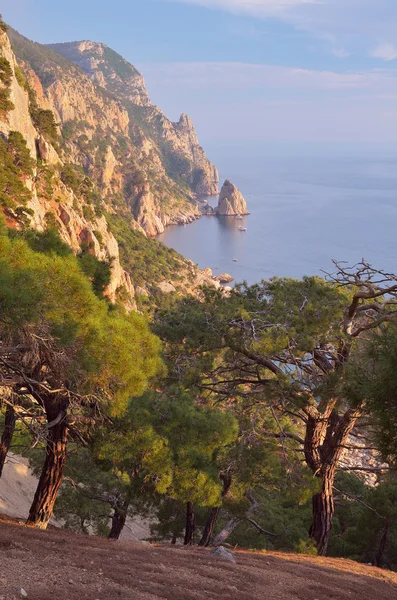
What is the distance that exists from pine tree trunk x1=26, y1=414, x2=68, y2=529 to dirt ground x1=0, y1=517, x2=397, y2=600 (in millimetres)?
691

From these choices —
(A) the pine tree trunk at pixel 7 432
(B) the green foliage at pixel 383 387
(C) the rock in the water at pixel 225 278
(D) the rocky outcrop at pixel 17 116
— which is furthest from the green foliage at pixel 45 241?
(C) the rock in the water at pixel 225 278

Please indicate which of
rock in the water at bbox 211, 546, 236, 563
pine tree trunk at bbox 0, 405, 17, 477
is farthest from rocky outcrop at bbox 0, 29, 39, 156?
rock in the water at bbox 211, 546, 236, 563

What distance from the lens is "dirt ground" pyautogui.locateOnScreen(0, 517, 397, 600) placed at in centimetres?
439

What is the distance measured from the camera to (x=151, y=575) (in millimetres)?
5363

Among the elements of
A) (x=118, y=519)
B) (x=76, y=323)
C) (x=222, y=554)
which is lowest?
(x=118, y=519)

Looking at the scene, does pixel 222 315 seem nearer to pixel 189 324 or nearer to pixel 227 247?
pixel 189 324

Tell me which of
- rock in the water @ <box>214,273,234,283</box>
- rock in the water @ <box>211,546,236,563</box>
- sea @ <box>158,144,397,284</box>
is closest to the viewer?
rock in the water @ <box>211,546,236,563</box>

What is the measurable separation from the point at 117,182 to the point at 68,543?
108401 millimetres

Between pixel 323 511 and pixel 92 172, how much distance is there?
9638 centimetres

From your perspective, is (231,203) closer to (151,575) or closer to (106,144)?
(106,144)

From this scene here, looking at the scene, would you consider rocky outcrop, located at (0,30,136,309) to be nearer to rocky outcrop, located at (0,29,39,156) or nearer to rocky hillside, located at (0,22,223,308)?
rocky outcrop, located at (0,29,39,156)

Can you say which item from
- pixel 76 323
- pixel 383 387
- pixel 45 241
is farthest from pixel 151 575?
pixel 45 241

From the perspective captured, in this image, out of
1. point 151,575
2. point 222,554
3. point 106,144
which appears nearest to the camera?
point 151,575

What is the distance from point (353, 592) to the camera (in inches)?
247
